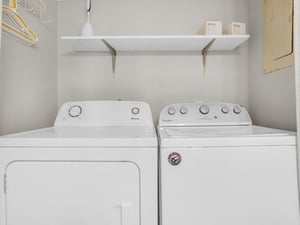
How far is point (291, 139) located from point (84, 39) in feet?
4.51

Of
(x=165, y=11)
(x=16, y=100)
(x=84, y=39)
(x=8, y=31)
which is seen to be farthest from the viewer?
(x=165, y=11)

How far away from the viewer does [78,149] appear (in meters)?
0.99

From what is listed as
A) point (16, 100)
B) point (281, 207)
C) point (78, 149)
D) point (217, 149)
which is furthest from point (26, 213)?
point (281, 207)

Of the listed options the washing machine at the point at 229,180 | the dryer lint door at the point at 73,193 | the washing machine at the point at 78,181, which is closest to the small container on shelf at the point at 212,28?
the washing machine at the point at 229,180

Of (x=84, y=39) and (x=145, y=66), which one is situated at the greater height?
(x=84, y=39)

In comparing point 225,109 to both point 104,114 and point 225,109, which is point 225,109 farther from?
point 104,114

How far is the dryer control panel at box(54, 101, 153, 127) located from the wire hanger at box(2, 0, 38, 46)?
0.48m

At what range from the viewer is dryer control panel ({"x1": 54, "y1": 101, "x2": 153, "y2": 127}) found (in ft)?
5.20

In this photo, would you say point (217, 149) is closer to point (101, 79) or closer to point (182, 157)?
point (182, 157)

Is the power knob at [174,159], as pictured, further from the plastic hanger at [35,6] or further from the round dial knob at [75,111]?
the plastic hanger at [35,6]

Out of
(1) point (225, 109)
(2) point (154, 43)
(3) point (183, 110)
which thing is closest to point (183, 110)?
(3) point (183, 110)

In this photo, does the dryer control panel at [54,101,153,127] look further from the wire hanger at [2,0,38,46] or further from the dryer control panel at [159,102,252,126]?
the wire hanger at [2,0,38,46]

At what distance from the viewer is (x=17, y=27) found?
52.3 inches

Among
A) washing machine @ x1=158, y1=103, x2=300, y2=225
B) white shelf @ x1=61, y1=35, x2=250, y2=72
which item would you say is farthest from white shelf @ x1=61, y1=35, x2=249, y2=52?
washing machine @ x1=158, y1=103, x2=300, y2=225
